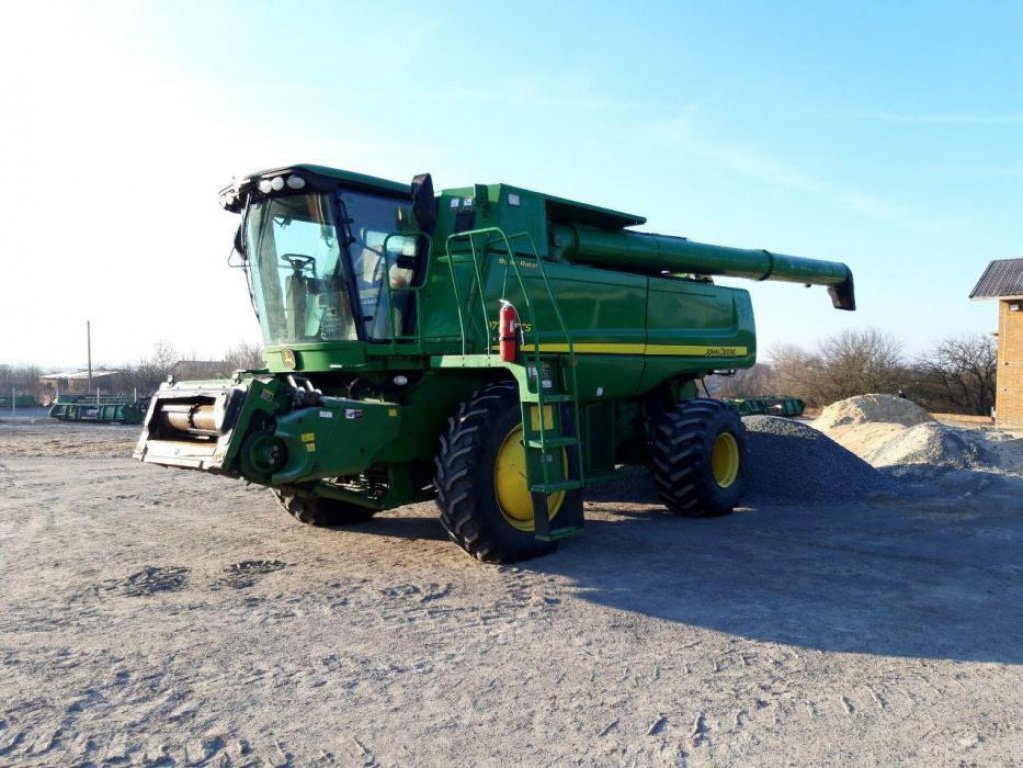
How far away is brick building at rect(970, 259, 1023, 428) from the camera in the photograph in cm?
2584

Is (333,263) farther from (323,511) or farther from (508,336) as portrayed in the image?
(323,511)

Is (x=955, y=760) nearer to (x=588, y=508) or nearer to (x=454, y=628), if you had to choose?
(x=454, y=628)

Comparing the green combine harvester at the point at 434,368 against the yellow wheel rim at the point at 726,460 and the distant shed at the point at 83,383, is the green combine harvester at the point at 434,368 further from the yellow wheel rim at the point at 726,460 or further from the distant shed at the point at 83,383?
the distant shed at the point at 83,383

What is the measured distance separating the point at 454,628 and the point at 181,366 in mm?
46166

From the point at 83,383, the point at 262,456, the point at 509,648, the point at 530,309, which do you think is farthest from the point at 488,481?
the point at 83,383

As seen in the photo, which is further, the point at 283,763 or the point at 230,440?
the point at 230,440

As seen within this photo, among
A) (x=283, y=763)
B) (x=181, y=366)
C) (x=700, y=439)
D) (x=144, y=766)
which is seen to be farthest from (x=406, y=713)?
(x=181, y=366)

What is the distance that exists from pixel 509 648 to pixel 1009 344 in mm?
26912

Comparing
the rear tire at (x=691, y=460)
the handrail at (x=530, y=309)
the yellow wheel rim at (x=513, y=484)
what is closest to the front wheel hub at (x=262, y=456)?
the yellow wheel rim at (x=513, y=484)

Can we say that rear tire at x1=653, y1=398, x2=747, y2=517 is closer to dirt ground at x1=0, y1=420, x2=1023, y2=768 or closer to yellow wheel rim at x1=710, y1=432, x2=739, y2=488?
yellow wheel rim at x1=710, y1=432, x2=739, y2=488

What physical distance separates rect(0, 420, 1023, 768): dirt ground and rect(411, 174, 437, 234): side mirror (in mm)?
2633

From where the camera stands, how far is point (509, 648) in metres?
4.42

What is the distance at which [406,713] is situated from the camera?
11.8 feet

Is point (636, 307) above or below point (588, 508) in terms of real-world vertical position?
above
